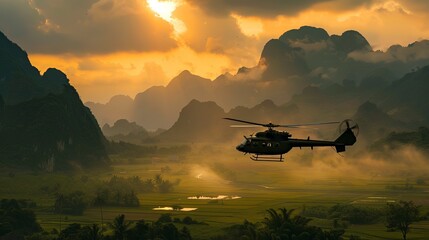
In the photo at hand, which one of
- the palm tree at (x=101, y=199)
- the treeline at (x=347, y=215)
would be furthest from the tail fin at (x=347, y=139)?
the palm tree at (x=101, y=199)

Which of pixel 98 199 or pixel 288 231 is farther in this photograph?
pixel 98 199

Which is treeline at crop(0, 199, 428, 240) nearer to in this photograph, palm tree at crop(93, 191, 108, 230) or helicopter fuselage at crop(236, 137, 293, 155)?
palm tree at crop(93, 191, 108, 230)

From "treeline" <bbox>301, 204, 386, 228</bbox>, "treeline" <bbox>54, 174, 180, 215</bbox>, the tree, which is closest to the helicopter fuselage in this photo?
the tree

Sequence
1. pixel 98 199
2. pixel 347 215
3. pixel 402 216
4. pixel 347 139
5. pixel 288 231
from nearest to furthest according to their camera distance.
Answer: pixel 347 139 < pixel 288 231 < pixel 402 216 < pixel 347 215 < pixel 98 199

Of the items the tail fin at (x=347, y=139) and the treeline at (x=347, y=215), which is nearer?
the tail fin at (x=347, y=139)

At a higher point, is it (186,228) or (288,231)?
(186,228)

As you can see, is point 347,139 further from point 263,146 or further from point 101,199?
point 101,199

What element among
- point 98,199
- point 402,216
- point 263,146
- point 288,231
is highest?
point 98,199

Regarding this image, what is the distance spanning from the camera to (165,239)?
8581 cm

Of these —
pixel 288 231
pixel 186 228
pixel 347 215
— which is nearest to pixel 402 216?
pixel 347 215

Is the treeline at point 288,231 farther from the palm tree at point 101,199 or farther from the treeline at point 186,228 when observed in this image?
the palm tree at point 101,199

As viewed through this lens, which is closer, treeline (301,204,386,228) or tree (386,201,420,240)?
tree (386,201,420,240)

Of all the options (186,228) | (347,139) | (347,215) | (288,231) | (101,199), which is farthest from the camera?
(101,199)

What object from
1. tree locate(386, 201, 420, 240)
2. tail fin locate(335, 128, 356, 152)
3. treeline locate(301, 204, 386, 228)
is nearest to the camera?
tail fin locate(335, 128, 356, 152)
